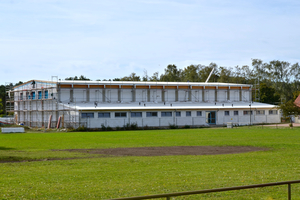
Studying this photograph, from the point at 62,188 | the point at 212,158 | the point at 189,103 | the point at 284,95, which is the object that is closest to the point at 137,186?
the point at 62,188

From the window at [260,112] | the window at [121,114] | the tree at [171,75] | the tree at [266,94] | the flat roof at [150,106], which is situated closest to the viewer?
the flat roof at [150,106]

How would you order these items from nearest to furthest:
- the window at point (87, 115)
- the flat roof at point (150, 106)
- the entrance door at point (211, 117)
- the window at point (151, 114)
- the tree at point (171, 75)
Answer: the window at point (87, 115), the flat roof at point (150, 106), the window at point (151, 114), the entrance door at point (211, 117), the tree at point (171, 75)

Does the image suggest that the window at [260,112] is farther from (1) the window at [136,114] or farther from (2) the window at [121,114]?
(2) the window at [121,114]

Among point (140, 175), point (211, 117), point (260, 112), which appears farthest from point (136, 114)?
point (140, 175)

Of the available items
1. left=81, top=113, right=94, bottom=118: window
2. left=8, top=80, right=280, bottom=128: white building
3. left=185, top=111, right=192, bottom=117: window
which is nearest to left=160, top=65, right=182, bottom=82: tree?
left=8, top=80, right=280, bottom=128: white building

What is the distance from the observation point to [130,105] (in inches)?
2702

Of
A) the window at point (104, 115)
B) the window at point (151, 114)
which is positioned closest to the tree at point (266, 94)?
the window at point (151, 114)

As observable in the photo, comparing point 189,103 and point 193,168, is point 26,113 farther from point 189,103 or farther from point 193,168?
point 193,168

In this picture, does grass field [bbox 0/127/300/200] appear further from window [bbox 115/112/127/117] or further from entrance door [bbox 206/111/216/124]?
entrance door [bbox 206/111/216/124]

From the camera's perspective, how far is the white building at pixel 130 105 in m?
62.4

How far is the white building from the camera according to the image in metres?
62.4

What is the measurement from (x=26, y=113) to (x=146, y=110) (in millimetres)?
27422

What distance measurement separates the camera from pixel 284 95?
383 feet

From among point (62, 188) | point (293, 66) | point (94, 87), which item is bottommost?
point (62, 188)
